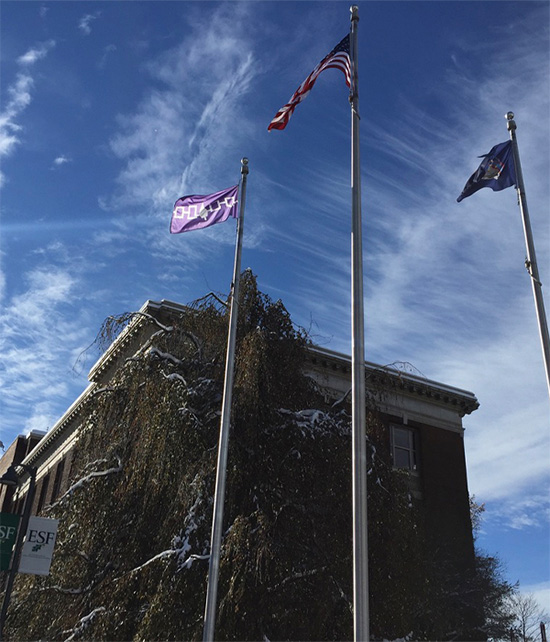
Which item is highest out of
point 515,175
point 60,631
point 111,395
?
point 515,175

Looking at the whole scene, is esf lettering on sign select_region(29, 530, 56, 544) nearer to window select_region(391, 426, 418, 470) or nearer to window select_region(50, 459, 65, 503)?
window select_region(391, 426, 418, 470)

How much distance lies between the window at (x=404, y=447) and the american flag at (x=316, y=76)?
2424 centimetres

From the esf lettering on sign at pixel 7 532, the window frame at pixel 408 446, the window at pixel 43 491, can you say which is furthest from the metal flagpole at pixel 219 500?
the window at pixel 43 491

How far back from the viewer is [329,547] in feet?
57.5

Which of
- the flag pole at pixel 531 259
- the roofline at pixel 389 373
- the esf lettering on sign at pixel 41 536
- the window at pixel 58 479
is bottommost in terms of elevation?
the esf lettering on sign at pixel 41 536

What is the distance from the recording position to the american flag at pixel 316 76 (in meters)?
15.0

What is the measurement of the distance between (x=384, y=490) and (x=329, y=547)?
2.17 metres

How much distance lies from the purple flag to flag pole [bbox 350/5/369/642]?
190 inches

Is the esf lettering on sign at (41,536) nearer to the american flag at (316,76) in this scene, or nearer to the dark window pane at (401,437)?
the american flag at (316,76)

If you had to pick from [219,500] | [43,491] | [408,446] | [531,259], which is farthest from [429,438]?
[219,500]

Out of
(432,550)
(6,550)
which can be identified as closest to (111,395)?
(6,550)

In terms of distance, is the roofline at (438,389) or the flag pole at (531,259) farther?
the roofline at (438,389)

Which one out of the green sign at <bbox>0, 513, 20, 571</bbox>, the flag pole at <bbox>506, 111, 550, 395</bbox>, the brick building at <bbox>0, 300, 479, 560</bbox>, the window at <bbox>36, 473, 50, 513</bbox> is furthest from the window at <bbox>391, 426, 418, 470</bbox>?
the flag pole at <bbox>506, 111, 550, 395</bbox>

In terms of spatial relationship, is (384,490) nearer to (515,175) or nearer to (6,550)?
(515,175)
